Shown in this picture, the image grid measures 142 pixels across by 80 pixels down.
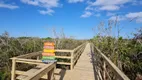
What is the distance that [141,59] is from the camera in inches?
193

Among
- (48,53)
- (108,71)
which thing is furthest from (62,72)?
(108,71)

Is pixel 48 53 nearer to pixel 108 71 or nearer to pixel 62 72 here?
pixel 62 72

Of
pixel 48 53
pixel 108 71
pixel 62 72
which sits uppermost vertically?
pixel 48 53

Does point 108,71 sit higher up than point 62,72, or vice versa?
point 108,71

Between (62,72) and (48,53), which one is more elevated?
(48,53)

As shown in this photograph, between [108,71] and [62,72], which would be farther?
[62,72]

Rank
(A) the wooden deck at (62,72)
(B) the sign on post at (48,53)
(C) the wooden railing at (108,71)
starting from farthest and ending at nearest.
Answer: (B) the sign on post at (48,53) → (A) the wooden deck at (62,72) → (C) the wooden railing at (108,71)

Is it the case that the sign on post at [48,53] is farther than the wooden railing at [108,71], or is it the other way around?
the sign on post at [48,53]

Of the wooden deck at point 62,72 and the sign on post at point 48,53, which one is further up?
the sign on post at point 48,53

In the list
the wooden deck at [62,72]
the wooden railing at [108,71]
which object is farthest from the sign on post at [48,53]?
the wooden railing at [108,71]

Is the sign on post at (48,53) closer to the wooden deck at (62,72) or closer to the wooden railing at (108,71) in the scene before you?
the wooden deck at (62,72)

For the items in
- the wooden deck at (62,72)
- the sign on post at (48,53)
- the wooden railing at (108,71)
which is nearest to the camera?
the wooden railing at (108,71)

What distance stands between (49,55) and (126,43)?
3.52 m

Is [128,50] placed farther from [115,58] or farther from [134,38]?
[115,58]
